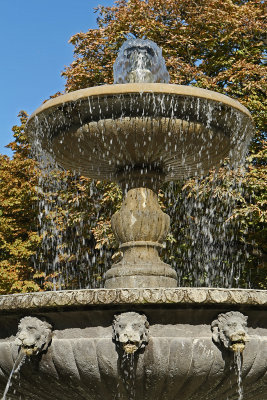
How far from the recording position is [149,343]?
371 centimetres

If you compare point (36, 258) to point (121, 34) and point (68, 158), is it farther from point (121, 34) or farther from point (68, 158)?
point (68, 158)

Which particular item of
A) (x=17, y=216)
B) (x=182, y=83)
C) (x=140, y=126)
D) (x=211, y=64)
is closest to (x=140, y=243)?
(x=140, y=126)

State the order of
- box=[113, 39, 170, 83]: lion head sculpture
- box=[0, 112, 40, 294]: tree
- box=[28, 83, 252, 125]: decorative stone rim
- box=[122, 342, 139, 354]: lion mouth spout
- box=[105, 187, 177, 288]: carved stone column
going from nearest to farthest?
box=[122, 342, 139, 354]: lion mouth spout
box=[28, 83, 252, 125]: decorative stone rim
box=[105, 187, 177, 288]: carved stone column
box=[113, 39, 170, 83]: lion head sculpture
box=[0, 112, 40, 294]: tree

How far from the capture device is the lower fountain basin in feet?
12.1

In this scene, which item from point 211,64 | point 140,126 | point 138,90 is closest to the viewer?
point 138,90

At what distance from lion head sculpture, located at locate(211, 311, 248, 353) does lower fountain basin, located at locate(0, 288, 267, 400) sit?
48 millimetres

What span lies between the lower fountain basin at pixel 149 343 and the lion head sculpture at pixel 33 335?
60 millimetres

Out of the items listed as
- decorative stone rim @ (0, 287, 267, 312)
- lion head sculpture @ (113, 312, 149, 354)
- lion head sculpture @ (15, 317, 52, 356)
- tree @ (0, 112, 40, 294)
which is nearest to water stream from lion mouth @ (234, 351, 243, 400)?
decorative stone rim @ (0, 287, 267, 312)

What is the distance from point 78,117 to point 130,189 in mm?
946

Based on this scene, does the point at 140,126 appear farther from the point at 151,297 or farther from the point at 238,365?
the point at 238,365

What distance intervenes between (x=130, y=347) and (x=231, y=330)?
64 cm

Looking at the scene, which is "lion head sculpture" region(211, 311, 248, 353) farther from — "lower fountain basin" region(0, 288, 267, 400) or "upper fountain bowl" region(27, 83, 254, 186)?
"upper fountain bowl" region(27, 83, 254, 186)

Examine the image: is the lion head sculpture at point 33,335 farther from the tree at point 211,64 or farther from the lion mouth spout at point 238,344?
the tree at point 211,64

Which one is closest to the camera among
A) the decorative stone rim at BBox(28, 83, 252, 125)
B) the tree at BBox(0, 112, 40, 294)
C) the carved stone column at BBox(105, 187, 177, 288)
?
the decorative stone rim at BBox(28, 83, 252, 125)
